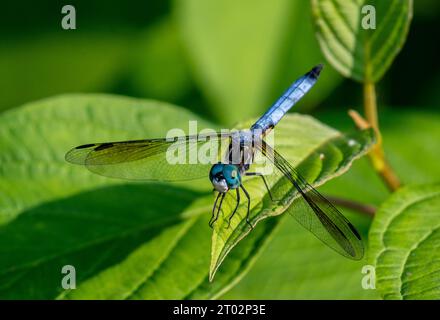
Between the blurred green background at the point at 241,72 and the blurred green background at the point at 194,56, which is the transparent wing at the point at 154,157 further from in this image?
the blurred green background at the point at 194,56

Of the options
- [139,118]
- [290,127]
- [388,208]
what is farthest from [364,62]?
[139,118]

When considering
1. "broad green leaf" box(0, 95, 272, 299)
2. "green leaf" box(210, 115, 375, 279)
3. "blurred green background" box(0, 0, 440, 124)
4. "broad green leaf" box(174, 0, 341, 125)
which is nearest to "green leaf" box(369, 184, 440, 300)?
"green leaf" box(210, 115, 375, 279)

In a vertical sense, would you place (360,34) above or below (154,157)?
above

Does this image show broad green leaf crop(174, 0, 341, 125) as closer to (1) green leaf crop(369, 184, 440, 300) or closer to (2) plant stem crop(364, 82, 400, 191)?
(2) plant stem crop(364, 82, 400, 191)

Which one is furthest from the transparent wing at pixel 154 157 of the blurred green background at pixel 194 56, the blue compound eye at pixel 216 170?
the blurred green background at pixel 194 56

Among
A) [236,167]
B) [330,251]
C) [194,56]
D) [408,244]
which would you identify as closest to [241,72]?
[194,56]

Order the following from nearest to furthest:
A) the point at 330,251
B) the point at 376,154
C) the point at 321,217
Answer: the point at 321,217 < the point at 376,154 < the point at 330,251

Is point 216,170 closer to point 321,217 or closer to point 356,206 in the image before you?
point 321,217
